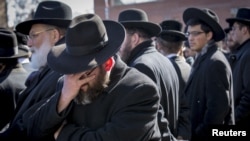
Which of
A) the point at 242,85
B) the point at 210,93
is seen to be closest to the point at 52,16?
the point at 210,93

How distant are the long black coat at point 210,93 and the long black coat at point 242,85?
561 millimetres

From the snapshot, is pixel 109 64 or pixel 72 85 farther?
pixel 109 64

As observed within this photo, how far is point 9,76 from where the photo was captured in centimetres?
385

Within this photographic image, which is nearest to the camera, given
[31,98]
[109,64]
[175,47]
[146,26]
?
[109,64]

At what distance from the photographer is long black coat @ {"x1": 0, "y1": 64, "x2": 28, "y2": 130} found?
3612mm

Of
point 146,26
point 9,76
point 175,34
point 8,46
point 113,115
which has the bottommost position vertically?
point 175,34

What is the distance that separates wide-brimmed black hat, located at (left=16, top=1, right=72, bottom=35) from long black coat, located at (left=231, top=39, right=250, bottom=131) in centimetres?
235

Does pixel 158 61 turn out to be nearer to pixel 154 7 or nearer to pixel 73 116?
pixel 73 116

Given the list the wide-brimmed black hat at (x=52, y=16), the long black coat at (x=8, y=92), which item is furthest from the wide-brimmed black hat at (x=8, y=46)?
the wide-brimmed black hat at (x=52, y=16)

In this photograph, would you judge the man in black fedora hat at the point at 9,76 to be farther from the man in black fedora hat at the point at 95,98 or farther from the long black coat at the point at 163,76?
the man in black fedora hat at the point at 95,98

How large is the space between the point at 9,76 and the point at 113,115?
1.86 meters

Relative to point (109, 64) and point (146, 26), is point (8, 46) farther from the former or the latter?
point (109, 64)

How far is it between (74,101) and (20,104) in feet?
2.91

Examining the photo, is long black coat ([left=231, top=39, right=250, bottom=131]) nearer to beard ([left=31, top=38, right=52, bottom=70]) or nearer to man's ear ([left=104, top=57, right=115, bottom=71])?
beard ([left=31, top=38, right=52, bottom=70])
